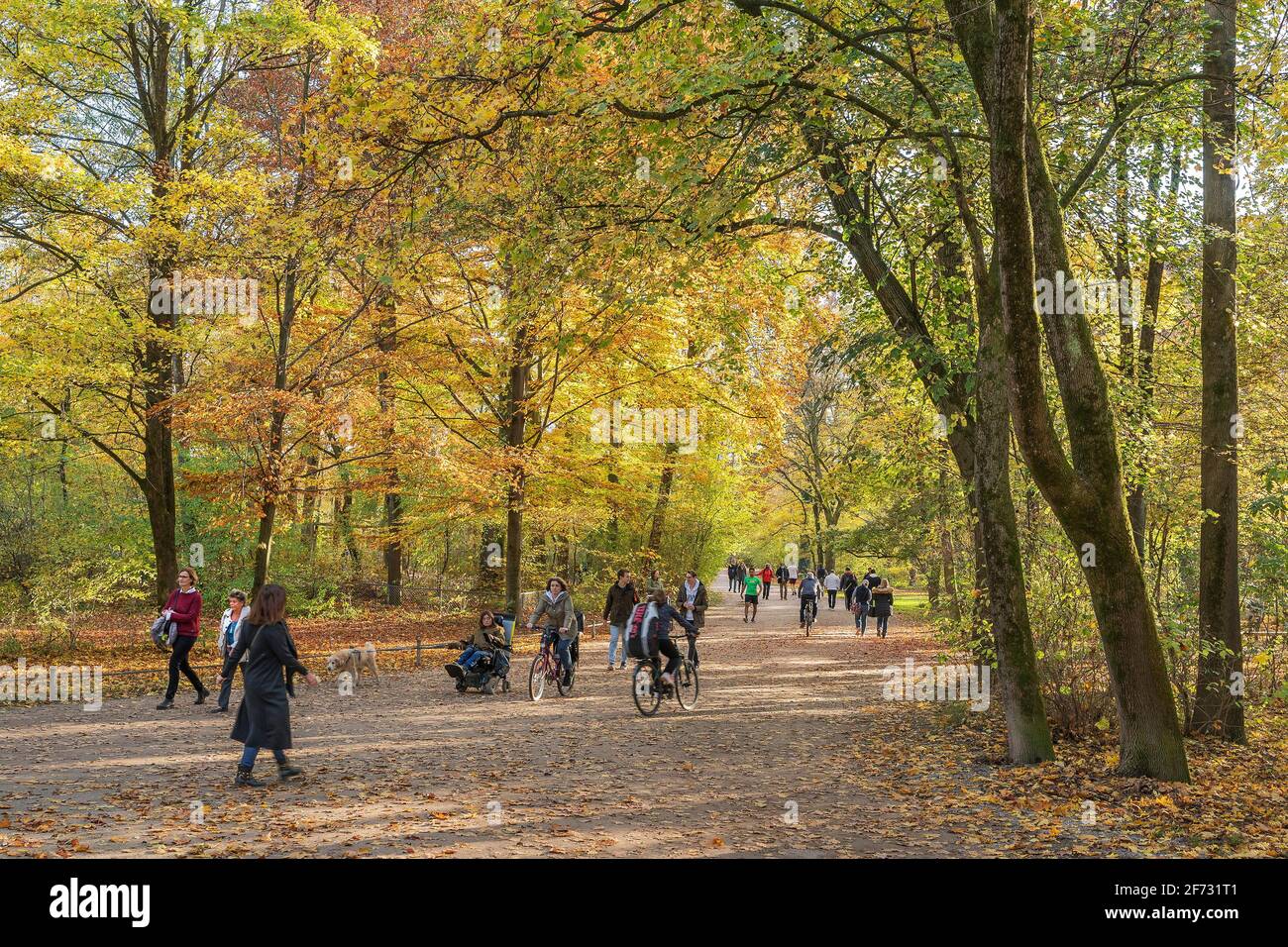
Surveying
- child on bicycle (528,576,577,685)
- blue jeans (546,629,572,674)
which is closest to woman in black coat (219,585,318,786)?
child on bicycle (528,576,577,685)

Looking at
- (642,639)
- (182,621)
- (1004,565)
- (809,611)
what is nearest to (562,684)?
(642,639)

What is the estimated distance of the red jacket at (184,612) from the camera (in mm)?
14734

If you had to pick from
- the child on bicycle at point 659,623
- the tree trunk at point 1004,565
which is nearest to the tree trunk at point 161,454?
the child on bicycle at point 659,623

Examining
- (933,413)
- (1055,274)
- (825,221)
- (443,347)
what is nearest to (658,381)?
(443,347)

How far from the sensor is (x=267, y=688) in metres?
9.80

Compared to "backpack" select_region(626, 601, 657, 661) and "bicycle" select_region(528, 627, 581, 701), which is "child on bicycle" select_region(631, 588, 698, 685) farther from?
"bicycle" select_region(528, 627, 581, 701)

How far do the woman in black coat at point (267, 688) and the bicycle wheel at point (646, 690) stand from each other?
5.80 m

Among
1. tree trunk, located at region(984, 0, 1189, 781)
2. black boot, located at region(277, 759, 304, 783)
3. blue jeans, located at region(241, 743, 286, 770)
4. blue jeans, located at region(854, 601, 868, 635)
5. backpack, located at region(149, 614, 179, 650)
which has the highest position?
tree trunk, located at region(984, 0, 1189, 781)

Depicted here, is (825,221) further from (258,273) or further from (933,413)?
(258,273)

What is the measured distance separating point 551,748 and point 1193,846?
677cm

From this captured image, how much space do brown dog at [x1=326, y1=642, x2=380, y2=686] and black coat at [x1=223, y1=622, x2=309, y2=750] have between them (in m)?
7.94

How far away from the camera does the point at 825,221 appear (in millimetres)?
13648

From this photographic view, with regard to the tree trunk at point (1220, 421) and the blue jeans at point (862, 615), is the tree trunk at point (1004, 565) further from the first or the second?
the blue jeans at point (862, 615)

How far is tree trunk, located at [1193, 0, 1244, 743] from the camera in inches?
456
